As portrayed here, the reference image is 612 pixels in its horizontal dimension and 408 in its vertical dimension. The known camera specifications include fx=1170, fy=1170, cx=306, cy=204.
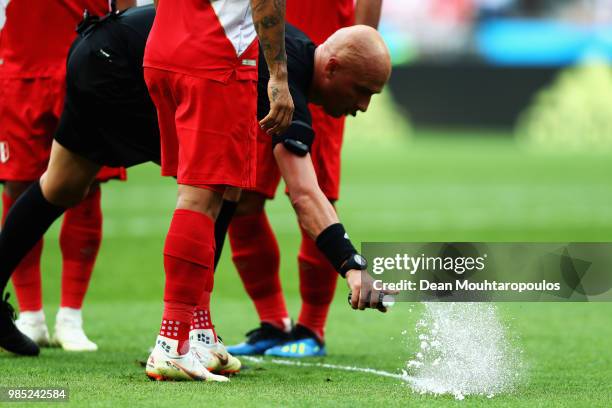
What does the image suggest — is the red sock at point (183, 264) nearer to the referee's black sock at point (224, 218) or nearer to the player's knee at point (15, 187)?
the referee's black sock at point (224, 218)

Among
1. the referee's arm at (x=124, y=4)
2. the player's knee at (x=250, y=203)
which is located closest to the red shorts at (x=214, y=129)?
the referee's arm at (x=124, y=4)

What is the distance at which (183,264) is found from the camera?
4059mm

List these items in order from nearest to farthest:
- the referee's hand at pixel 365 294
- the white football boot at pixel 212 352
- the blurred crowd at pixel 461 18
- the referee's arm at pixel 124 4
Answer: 1. the referee's hand at pixel 365 294
2. the white football boot at pixel 212 352
3. the referee's arm at pixel 124 4
4. the blurred crowd at pixel 461 18

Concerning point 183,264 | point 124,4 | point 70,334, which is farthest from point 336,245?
point 70,334

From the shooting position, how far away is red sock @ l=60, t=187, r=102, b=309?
5539 mm

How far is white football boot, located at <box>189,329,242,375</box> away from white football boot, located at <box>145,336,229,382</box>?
0.35 m

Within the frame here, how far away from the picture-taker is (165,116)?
4.20 metres

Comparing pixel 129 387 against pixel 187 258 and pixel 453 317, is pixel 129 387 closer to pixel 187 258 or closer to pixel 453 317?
pixel 187 258

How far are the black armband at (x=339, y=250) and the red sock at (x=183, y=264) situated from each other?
1.37 ft

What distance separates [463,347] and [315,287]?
149 centimetres

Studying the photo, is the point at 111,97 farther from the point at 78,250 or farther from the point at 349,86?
the point at 78,250

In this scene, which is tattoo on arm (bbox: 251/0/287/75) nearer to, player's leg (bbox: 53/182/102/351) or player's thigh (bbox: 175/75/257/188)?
player's thigh (bbox: 175/75/257/188)

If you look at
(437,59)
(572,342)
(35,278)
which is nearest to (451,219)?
(572,342)

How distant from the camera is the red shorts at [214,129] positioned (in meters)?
3.97
